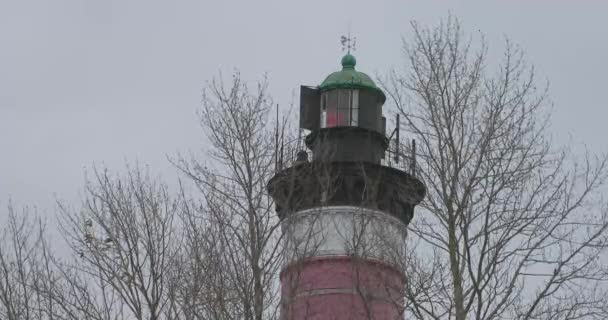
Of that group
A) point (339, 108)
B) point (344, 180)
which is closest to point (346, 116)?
point (339, 108)

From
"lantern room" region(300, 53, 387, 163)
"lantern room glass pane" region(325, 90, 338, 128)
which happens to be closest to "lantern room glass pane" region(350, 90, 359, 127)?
"lantern room" region(300, 53, 387, 163)

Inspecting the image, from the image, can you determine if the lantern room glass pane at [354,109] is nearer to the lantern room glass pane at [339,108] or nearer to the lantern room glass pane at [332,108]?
the lantern room glass pane at [339,108]

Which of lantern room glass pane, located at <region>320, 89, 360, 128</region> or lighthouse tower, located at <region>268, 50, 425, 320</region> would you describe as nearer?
lighthouse tower, located at <region>268, 50, 425, 320</region>

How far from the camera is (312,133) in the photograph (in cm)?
2942

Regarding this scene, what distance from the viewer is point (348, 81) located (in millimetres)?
30234

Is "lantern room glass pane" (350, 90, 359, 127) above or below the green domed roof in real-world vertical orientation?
below

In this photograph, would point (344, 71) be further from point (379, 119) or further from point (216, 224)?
point (216, 224)

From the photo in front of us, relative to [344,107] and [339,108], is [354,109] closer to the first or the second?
[344,107]

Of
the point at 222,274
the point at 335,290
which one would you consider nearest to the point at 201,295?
the point at 222,274

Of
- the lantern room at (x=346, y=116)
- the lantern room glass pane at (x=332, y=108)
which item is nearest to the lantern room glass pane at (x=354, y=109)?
the lantern room at (x=346, y=116)

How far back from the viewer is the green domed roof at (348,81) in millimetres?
30141

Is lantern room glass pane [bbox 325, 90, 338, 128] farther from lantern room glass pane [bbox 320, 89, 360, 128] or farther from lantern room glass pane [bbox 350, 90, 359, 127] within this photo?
lantern room glass pane [bbox 350, 90, 359, 127]

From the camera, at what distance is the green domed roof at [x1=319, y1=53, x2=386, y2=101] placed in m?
30.1

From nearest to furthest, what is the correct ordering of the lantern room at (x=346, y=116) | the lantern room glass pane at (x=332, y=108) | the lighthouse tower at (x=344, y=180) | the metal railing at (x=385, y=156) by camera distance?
the metal railing at (x=385, y=156) → the lighthouse tower at (x=344, y=180) → the lantern room at (x=346, y=116) → the lantern room glass pane at (x=332, y=108)
